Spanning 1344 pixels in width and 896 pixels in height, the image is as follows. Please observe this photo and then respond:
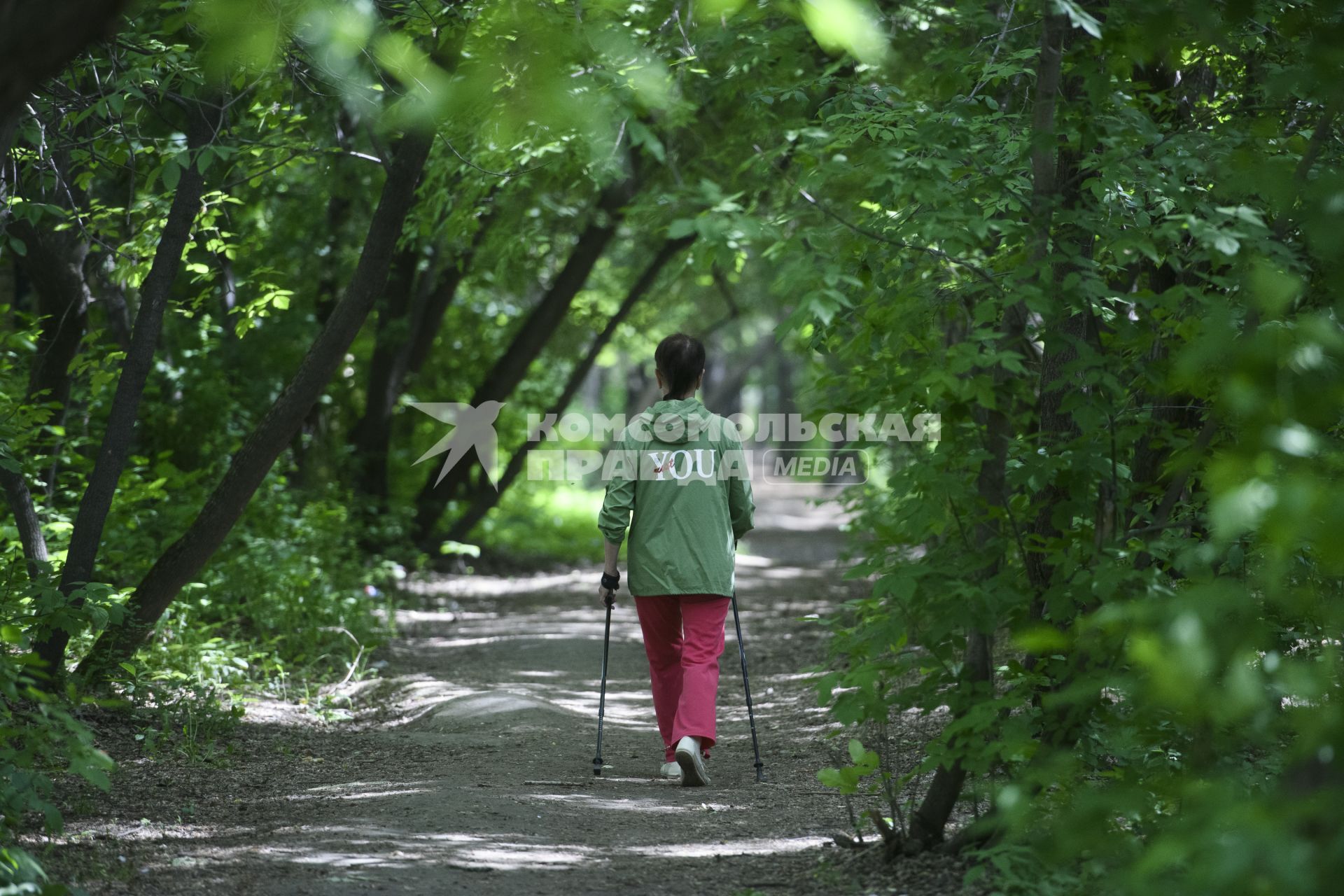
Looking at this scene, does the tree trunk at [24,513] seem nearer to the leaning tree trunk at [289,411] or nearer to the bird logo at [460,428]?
the leaning tree trunk at [289,411]

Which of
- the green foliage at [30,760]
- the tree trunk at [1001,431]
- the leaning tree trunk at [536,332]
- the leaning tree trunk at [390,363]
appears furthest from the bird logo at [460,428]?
the tree trunk at [1001,431]

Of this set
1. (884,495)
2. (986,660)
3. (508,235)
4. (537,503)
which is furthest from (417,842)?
(537,503)

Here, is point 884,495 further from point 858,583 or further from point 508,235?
point 508,235

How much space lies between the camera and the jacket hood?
5398 mm

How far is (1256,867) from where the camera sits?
2.03 meters

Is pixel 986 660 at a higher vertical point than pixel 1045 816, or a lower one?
higher

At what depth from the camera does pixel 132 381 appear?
233 inches

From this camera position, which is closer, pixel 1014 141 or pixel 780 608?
pixel 1014 141

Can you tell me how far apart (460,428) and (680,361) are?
9.31 m

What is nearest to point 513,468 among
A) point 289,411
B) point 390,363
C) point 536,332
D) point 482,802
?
point 536,332

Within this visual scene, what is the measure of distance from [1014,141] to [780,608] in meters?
8.60

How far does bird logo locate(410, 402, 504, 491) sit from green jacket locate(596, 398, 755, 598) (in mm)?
8774

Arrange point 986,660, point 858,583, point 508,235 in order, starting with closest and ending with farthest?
1. point 986,660
2. point 508,235
3. point 858,583

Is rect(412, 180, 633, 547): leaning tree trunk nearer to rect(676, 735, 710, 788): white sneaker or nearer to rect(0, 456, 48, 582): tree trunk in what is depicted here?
rect(0, 456, 48, 582): tree trunk
